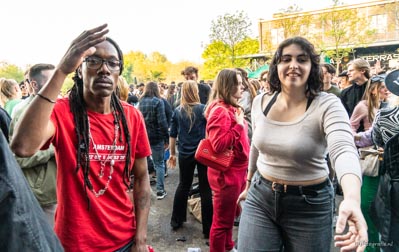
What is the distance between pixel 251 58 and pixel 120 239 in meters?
39.8

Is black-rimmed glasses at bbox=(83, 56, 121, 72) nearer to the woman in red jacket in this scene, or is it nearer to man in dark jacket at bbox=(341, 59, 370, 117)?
the woman in red jacket

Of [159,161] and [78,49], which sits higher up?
[78,49]

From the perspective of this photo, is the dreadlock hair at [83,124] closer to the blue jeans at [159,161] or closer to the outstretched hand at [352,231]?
the outstretched hand at [352,231]

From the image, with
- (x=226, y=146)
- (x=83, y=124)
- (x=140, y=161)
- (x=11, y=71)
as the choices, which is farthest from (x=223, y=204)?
(x=11, y=71)

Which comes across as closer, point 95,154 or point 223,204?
point 95,154

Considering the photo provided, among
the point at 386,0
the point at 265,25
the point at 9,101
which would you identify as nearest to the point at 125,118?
the point at 9,101

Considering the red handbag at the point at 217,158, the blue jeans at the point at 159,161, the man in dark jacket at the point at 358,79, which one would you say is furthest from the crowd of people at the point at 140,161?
the blue jeans at the point at 159,161

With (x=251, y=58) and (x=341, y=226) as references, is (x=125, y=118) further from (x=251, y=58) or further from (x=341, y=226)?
(x=251, y=58)

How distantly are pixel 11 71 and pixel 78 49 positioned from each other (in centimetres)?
6504

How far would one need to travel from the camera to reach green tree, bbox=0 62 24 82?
176 ft

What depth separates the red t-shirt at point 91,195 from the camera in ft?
5.57

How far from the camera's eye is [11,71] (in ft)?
185

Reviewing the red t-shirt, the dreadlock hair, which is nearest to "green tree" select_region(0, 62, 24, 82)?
the dreadlock hair

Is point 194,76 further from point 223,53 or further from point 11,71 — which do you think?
point 11,71
